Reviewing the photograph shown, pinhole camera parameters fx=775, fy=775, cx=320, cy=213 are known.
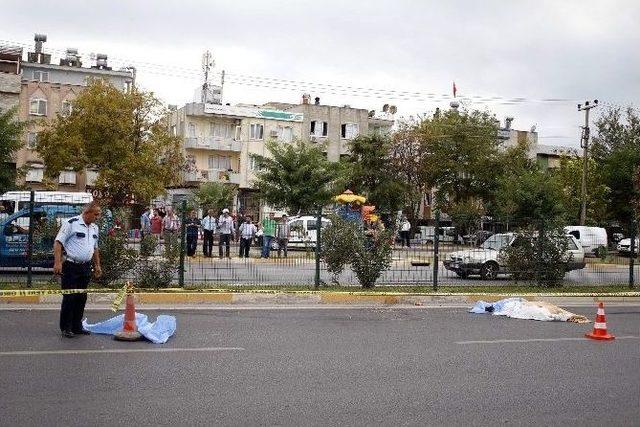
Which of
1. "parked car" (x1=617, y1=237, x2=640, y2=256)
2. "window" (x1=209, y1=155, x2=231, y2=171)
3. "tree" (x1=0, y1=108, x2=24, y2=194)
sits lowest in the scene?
"parked car" (x1=617, y1=237, x2=640, y2=256)

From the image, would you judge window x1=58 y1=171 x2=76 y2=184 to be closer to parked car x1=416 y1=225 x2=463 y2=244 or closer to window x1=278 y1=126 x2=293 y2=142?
window x1=278 y1=126 x2=293 y2=142

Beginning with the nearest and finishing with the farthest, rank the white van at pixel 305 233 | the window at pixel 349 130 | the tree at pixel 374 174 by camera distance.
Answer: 1. the white van at pixel 305 233
2. the tree at pixel 374 174
3. the window at pixel 349 130

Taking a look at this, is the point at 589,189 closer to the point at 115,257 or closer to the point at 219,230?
the point at 219,230

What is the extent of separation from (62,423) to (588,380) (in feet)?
17.9

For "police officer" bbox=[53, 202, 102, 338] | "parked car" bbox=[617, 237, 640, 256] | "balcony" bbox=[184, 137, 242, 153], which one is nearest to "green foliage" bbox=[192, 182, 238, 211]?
"balcony" bbox=[184, 137, 242, 153]

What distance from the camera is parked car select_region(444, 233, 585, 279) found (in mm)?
18953

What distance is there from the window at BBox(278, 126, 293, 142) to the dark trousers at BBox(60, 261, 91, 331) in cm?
5466

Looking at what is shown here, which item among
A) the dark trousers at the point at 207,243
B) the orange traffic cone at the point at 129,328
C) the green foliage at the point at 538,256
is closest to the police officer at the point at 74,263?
the orange traffic cone at the point at 129,328

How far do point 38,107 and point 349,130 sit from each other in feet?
87.0

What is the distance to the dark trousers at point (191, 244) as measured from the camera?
16.8 m

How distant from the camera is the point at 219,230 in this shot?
2264 cm

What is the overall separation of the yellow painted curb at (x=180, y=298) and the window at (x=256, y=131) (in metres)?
49.1

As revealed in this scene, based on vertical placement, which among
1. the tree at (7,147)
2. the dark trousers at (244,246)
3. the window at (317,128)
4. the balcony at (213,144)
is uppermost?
the window at (317,128)

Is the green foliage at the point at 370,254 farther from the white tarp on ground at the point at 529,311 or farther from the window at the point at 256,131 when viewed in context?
the window at the point at 256,131
